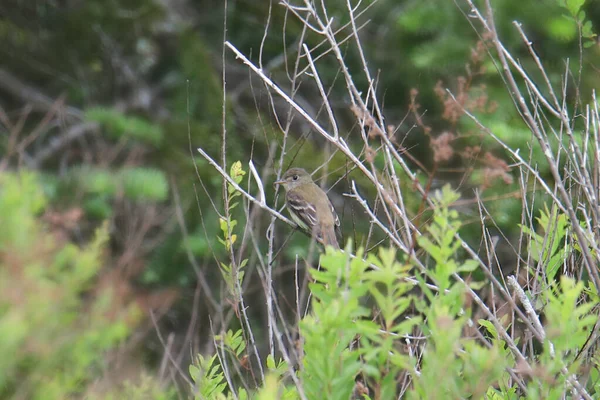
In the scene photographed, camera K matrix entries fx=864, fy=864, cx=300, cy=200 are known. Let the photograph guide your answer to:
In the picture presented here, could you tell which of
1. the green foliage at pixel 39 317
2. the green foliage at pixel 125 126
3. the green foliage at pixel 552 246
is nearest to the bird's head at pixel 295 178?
the green foliage at pixel 125 126

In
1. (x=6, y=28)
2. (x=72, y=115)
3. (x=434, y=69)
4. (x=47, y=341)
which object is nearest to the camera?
(x=47, y=341)

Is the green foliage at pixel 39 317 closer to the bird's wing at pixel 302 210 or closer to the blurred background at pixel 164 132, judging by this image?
the blurred background at pixel 164 132

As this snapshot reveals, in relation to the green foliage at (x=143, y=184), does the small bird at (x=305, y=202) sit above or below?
below

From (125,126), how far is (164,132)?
0.26 metres

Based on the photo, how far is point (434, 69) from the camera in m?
5.62

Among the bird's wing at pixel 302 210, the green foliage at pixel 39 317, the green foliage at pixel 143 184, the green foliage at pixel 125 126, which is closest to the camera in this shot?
the green foliage at pixel 39 317

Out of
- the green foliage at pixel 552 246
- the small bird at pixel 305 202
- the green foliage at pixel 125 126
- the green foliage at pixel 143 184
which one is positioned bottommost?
the small bird at pixel 305 202

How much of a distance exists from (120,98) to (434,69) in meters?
2.65

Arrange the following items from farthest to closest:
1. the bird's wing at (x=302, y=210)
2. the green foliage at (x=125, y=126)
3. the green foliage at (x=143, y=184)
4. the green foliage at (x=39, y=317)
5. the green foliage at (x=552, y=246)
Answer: the green foliage at (x=125, y=126) < the bird's wing at (x=302, y=210) < the green foliage at (x=143, y=184) < the green foliage at (x=39, y=317) < the green foliage at (x=552, y=246)

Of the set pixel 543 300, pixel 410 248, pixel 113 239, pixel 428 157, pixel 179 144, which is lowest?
pixel 113 239

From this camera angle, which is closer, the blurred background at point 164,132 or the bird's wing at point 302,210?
the blurred background at point 164,132

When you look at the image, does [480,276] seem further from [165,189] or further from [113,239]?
[113,239]

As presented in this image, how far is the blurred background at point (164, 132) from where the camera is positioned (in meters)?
4.35

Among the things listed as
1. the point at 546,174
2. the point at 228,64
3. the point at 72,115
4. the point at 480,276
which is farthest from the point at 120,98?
the point at 480,276
